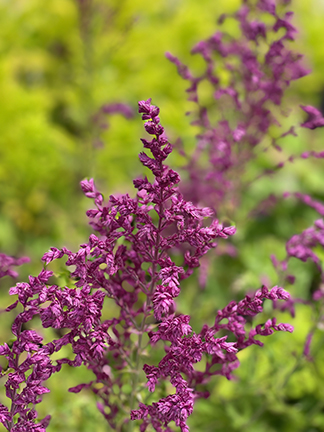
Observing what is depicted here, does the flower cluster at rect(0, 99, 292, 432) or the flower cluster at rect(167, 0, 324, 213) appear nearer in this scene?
the flower cluster at rect(0, 99, 292, 432)

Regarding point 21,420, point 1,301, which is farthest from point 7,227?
point 21,420

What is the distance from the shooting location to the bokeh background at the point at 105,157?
2.32 m

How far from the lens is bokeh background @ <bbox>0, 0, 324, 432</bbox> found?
7.62 feet

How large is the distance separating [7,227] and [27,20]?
7.43 feet

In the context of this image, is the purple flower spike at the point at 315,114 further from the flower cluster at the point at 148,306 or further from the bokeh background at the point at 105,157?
the bokeh background at the point at 105,157

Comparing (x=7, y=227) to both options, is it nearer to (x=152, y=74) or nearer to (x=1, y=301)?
(x=1, y=301)

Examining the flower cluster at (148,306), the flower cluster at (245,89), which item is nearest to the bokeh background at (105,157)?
the flower cluster at (245,89)

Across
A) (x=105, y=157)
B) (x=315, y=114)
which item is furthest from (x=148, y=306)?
(x=105, y=157)

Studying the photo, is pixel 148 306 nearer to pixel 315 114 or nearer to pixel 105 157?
pixel 315 114

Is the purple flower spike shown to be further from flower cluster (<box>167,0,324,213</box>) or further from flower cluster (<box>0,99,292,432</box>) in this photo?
flower cluster (<box>0,99,292,432</box>)

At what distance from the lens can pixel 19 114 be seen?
4383 mm

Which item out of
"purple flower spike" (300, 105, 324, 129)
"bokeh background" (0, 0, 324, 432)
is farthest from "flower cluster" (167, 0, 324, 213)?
"bokeh background" (0, 0, 324, 432)

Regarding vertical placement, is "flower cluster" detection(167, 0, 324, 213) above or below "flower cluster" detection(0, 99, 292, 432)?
above

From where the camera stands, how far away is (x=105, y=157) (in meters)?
4.18
